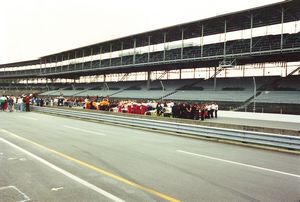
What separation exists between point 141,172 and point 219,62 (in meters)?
33.1

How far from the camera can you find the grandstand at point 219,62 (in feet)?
100

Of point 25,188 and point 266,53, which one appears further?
point 266,53

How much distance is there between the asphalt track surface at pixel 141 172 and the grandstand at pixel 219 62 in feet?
52.7

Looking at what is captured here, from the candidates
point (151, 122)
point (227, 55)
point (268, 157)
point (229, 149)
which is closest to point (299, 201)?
point (268, 157)

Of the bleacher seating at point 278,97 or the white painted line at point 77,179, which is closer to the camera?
the white painted line at point 77,179

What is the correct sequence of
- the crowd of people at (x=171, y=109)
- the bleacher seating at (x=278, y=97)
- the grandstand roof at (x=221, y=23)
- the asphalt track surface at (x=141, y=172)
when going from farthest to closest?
1. the grandstand roof at (x=221, y=23)
2. the bleacher seating at (x=278, y=97)
3. the crowd of people at (x=171, y=109)
4. the asphalt track surface at (x=141, y=172)

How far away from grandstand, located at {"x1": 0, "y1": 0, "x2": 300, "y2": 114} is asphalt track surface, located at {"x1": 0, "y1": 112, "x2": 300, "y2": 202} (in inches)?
632

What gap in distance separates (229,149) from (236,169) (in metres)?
3.42

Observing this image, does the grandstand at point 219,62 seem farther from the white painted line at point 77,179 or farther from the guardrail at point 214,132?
the white painted line at point 77,179

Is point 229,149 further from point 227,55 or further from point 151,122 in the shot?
point 227,55

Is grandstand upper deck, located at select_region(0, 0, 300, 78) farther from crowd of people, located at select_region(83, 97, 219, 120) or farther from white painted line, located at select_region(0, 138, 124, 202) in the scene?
white painted line, located at select_region(0, 138, 124, 202)

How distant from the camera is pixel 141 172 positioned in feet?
23.0

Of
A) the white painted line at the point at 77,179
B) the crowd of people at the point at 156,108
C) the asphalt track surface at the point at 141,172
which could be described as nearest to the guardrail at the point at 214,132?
the asphalt track surface at the point at 141,172

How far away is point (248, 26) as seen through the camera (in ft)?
117
